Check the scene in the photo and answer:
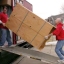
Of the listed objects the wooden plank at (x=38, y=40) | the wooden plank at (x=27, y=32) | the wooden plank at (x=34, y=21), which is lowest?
the wooden plank at (x=38, y=40)

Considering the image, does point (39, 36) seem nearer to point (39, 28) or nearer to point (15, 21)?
point (39, 28)

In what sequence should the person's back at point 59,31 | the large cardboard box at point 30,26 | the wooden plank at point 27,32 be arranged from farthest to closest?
the wooden plank at point 27,32, the large cardboard box at point 30,26, the person's back at point 59,31

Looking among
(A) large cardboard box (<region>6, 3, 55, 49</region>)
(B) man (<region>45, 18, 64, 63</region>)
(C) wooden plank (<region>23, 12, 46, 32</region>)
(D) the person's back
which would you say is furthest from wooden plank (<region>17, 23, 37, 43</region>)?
(D) the person's back

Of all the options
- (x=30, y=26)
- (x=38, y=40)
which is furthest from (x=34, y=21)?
(x=38, y=40)

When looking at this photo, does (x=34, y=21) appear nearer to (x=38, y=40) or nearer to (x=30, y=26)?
(x=30, y=26)

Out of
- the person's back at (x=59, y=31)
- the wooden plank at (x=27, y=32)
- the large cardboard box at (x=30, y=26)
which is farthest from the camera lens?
the wooden plank at (x=27, y=32)

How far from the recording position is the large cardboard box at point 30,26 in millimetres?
7039

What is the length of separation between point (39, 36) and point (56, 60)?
101cm

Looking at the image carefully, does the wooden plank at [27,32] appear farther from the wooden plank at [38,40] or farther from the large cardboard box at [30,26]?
the wooden plank at [38,40]

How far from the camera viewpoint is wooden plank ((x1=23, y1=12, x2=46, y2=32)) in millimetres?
7039

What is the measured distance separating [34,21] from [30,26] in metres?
0.22

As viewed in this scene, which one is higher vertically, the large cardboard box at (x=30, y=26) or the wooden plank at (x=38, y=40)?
the large cardboard box at (x=30, y=26)

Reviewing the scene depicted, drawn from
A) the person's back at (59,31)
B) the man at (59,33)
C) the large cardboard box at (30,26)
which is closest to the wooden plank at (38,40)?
the large cardboard box at (30,26)

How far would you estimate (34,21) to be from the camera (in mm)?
7090
